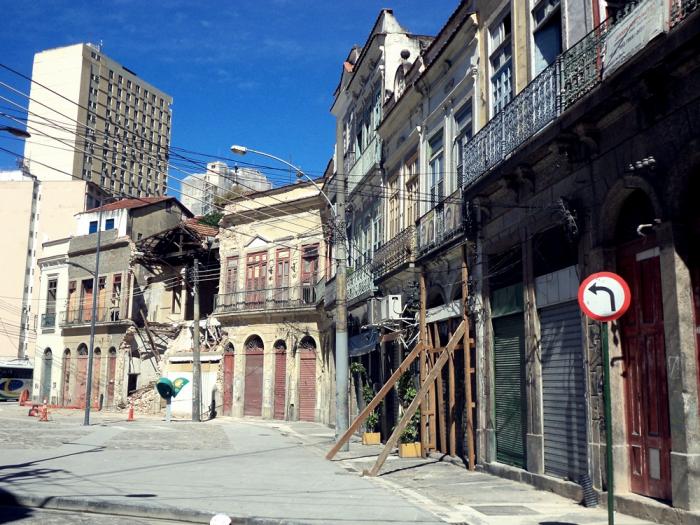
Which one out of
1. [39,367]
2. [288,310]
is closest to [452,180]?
[288,310]

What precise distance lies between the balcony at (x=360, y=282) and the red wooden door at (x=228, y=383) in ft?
46.7

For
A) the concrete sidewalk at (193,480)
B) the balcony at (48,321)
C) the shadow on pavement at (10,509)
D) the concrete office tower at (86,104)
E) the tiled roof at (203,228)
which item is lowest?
the shadow on pavement at (10,509)

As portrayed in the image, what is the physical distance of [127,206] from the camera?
45.0 metres

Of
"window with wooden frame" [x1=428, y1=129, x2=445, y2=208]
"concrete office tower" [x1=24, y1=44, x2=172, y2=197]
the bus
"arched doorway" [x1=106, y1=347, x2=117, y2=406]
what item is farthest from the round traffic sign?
"concrete office tower" [x1=24, y1=44, x2=172, y2=197]

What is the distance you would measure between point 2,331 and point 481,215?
218 ft

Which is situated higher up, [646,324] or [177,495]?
[646,324]

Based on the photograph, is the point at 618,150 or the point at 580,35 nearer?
the point at 618,150

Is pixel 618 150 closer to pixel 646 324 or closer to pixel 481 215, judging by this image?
pixel 646 324

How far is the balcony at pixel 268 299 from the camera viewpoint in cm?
3400

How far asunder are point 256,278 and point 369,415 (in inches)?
675

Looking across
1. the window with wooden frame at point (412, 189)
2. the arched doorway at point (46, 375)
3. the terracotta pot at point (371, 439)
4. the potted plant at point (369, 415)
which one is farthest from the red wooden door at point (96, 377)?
the window with wooden frame at point (412, 189)

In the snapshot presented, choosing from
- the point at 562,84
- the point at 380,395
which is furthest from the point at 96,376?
the point at 562,84

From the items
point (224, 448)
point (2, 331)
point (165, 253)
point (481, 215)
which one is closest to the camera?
point (481, 215)

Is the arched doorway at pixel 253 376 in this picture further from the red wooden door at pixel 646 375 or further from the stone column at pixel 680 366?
the stone column at pixel 680 366
